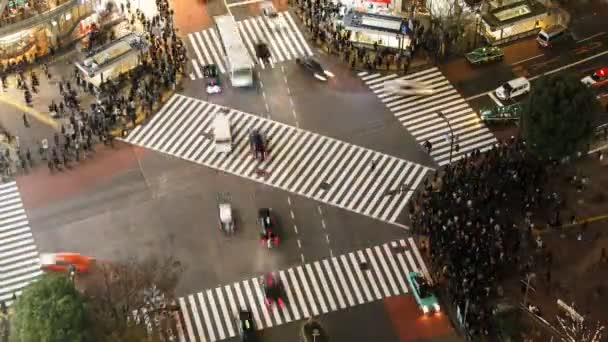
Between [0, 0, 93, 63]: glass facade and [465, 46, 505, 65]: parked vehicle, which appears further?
[465, 46, 505, 65]: parked vehicle

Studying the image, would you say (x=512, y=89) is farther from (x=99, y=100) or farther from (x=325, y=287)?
(x=99, y=100)

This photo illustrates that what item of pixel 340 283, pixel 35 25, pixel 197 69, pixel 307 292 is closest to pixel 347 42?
pixel 197 69

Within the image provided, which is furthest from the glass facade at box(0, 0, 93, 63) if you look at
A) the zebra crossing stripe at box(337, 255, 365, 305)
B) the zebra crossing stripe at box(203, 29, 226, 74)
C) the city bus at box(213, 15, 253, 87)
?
the zebra crossing stripe at box(337, 255, 365, 305)

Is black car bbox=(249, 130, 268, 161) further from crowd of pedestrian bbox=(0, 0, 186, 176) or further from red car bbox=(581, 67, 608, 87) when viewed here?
red car bbox=(581, 67, 608, 87)

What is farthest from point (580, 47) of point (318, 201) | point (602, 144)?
point (318, 201)

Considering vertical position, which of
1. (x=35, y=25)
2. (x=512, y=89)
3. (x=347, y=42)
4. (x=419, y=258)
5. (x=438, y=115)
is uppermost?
(x=35, y=25)

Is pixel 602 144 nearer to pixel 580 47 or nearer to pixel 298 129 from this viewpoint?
pixel 580 47
